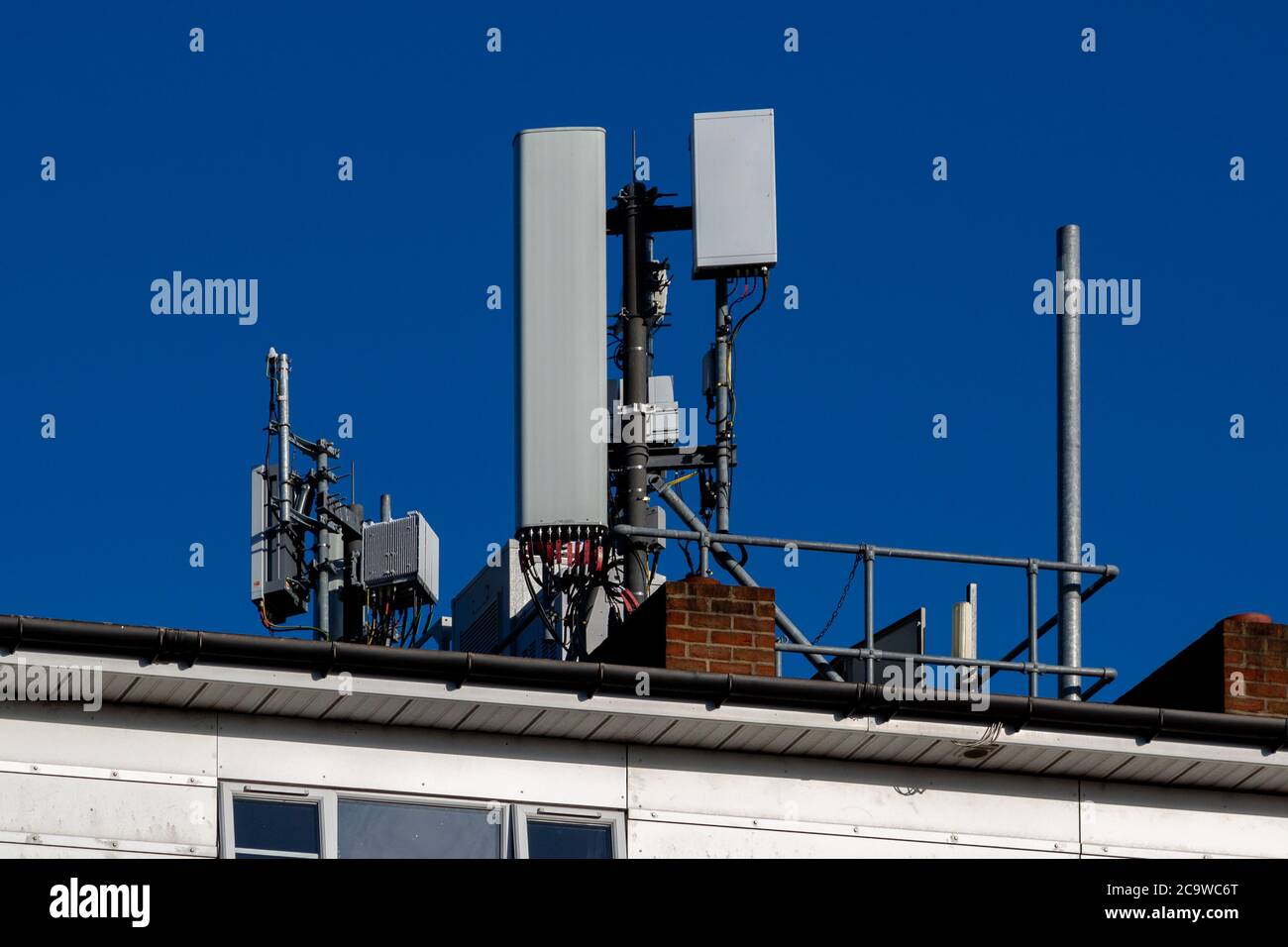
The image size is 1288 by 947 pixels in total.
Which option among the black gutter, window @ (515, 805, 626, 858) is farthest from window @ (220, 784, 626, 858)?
the black gutter

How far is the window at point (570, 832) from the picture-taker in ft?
56.7

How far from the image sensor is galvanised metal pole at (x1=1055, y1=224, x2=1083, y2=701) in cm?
2178

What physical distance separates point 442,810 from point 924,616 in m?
5.39

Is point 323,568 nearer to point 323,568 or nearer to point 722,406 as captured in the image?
point 323,568

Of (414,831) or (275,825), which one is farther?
(414,831)

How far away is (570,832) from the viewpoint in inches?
685

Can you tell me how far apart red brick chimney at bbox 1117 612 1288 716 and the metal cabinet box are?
761 centimetres

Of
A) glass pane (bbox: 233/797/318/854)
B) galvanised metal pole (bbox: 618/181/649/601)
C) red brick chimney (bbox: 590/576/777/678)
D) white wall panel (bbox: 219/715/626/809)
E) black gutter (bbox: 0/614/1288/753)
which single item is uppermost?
galvanised metal pole (bbox: 618/181/649/601)

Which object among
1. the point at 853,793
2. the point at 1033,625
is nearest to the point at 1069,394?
the point at 1033,625

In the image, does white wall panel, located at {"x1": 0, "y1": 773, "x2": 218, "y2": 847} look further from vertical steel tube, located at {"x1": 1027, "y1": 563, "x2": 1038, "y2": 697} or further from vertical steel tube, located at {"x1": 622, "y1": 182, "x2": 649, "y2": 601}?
vertical steel tube, located at {"x1": 622, "y1": 182, "x2": 649, "y2": 601}

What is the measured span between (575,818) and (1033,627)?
153 inches

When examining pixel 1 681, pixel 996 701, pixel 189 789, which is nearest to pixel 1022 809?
pixel 996 701

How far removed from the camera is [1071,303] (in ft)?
73.7

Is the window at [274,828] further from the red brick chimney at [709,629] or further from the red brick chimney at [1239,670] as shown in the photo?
the red brick chimney at [1239,670]
